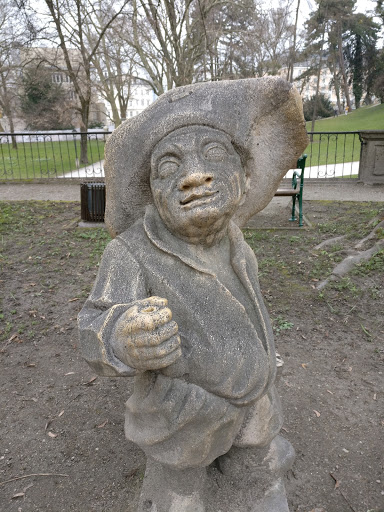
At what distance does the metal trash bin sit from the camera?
7.87m

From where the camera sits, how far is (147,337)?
55.1 inches

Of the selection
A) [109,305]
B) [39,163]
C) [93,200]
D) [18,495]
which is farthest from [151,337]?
[39,163]

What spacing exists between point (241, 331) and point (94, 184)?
21.4ft

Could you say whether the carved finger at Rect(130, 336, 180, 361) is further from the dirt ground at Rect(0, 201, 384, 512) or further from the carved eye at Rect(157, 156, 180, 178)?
the dirt ground at Rect(0, 201, 384, 512)

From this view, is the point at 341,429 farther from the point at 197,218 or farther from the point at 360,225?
the point at 360,225

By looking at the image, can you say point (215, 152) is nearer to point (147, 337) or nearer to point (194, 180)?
point (194, 180)

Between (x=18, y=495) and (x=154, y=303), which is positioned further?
(x=18, y=495)

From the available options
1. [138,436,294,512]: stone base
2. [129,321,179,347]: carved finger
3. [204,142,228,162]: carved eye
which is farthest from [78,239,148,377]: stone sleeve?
[138,436,294,512]: stone base

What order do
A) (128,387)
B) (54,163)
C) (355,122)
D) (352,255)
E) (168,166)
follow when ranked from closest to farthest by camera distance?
(168,166) < (128,387) < (352,255) < (54,163) < (355,122)

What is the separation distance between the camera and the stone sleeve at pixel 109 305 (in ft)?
4.93

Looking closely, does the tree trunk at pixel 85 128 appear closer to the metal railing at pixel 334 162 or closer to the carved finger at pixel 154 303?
the metal railing at pixel 334 162

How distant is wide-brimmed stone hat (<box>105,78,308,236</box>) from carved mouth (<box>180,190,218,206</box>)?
0.95 ft

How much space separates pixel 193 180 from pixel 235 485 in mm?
1477

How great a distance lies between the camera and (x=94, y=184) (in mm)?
7871
